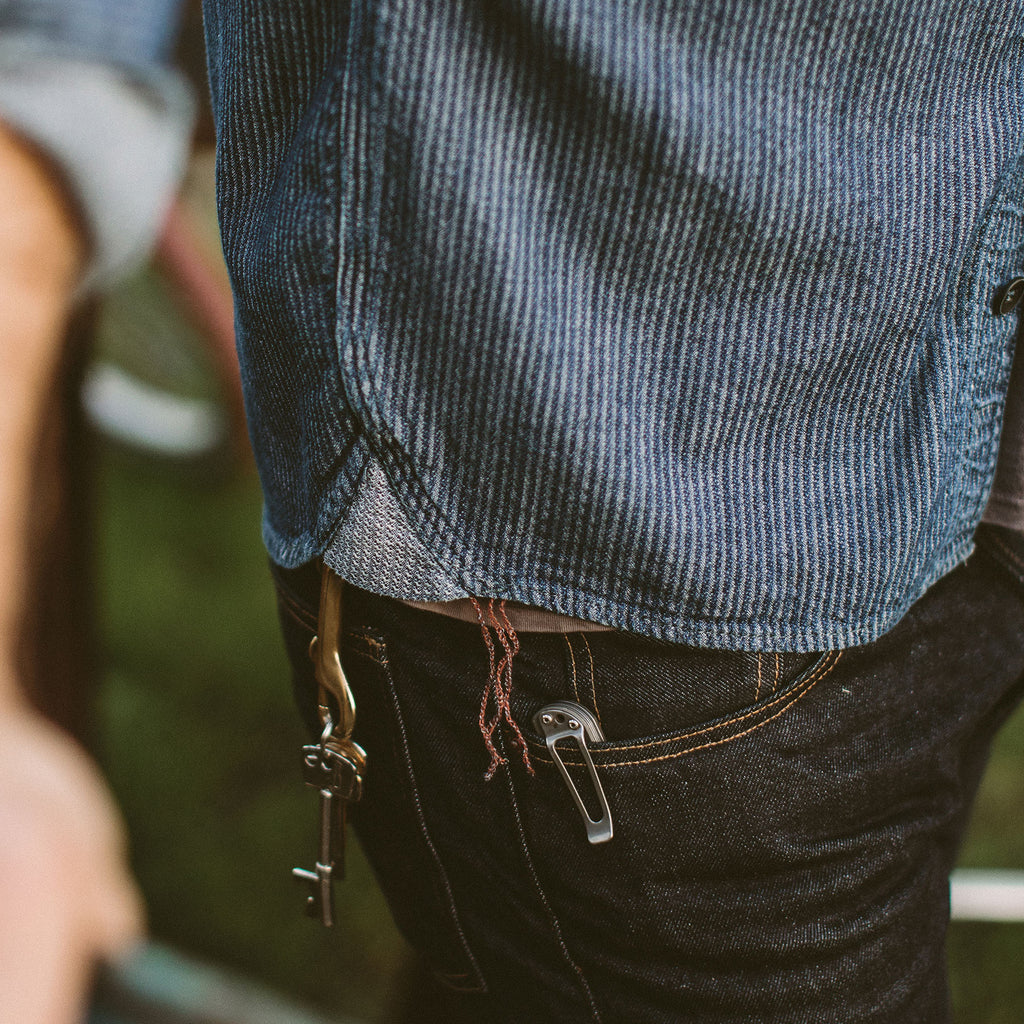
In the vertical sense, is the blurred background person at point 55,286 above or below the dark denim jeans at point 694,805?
above

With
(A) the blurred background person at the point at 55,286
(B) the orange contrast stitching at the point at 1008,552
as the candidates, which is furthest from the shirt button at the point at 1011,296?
(A) the blurred background person at the point at 55,286

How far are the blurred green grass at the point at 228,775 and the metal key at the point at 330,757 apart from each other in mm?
1070

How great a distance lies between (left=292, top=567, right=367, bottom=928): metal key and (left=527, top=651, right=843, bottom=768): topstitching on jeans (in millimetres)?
140

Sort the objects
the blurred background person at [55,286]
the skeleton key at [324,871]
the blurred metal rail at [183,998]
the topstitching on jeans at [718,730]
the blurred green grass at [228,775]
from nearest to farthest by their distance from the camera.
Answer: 1. the blurred background person at [55,286]
2. the topstitching on jeans at [718,730]
3. the skeleton key at [324,871]
4. the blurred metal rail at [183,998]
5. the blurred green grass at [228,775]

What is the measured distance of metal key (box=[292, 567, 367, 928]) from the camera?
65 cm

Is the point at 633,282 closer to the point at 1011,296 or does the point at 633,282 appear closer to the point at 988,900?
the point at 1011,296

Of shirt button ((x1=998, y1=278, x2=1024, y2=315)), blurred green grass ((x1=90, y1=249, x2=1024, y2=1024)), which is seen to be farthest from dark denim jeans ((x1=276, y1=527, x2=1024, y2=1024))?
blurred green grass ((x1=90, y1=249, x2=1024, y2=1024))

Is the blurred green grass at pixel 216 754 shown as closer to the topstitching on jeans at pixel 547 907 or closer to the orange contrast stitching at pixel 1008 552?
the topstitching on jeans at pixel 547 907

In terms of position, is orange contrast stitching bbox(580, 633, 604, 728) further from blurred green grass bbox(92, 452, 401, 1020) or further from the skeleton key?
blurred green grass bbox(92, 452, 401, 1020)

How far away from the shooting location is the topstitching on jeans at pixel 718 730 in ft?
2.00

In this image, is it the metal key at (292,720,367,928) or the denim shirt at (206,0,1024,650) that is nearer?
the denim shirt at (206,0,1024,650)

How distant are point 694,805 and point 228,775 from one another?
1.74 metres

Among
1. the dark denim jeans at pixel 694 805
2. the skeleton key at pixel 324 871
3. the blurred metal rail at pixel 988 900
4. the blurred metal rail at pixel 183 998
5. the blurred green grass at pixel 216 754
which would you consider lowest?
the blurred green grass at pixel 216 754

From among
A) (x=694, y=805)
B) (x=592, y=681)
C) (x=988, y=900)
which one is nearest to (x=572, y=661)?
(x=592, y=681)
